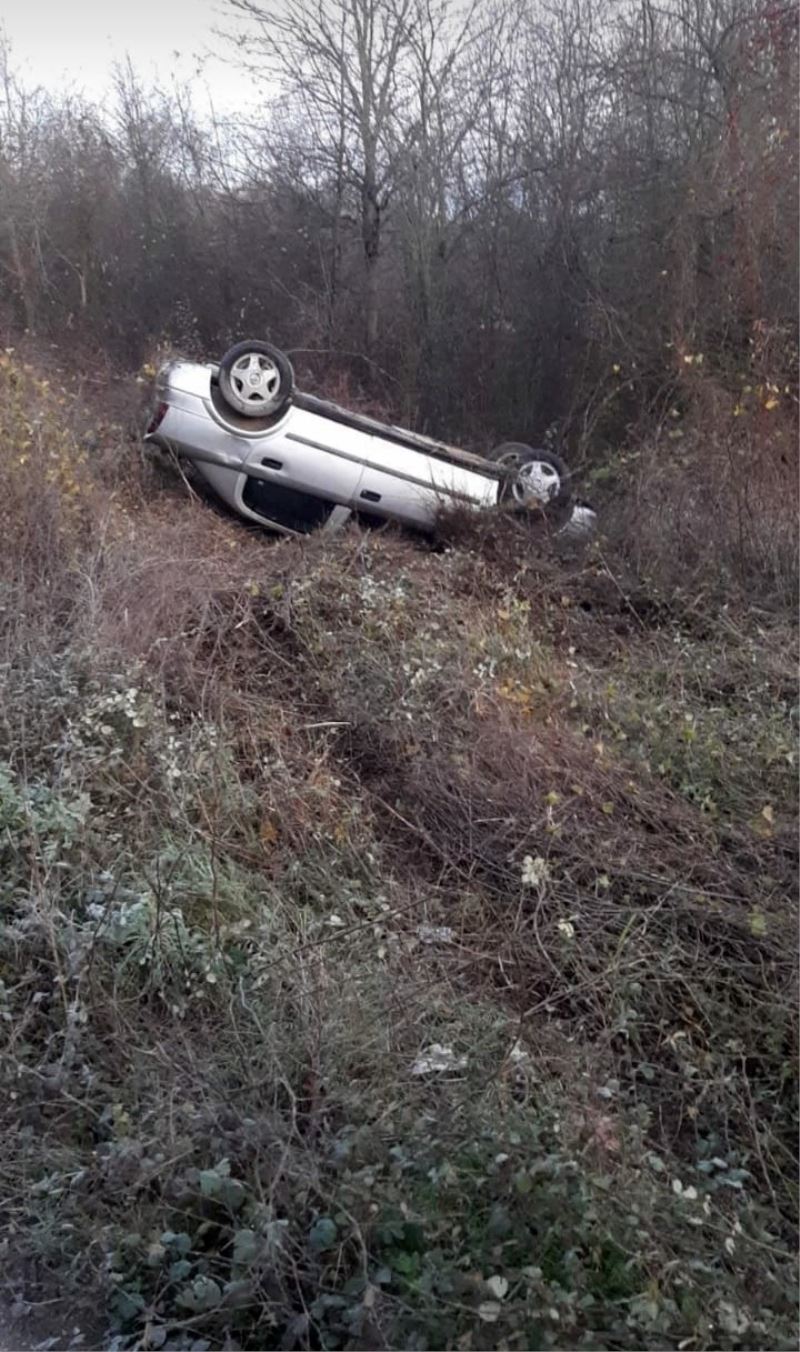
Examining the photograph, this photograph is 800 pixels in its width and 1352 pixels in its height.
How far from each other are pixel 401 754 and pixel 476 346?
8.10 meters

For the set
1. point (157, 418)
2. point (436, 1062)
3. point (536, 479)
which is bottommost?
point (436, 1062)

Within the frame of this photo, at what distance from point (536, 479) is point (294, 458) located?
1983 mm

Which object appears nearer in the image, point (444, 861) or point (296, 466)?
point (444, 861)

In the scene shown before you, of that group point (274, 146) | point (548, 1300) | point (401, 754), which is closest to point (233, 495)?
point (401, 754)

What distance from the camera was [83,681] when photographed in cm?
516

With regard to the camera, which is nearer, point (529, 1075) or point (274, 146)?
point (529, 1075)

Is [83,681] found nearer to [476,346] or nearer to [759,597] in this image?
[759,597]

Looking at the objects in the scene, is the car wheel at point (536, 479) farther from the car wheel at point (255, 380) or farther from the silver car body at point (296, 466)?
the car wheel at point (255, 380)

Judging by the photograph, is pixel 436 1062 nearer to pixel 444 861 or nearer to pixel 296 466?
pixel 444 861

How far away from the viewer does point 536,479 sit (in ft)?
28.4

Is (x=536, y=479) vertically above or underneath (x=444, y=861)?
above

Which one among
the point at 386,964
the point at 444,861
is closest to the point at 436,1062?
the point at 386,964

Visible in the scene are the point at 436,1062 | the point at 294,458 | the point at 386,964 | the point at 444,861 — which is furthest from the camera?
the point at 294,458

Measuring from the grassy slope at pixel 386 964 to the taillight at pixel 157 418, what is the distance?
205cm
